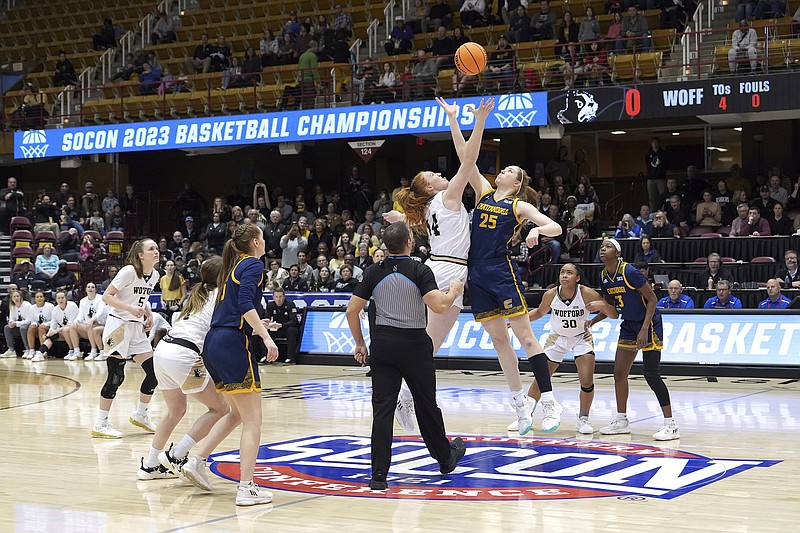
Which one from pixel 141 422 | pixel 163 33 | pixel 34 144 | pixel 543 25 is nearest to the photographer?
pixel 141 422

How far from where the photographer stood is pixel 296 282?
20.4 m

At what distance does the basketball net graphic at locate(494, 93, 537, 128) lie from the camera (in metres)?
20.7

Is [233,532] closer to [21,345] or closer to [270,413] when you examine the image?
[270,413]

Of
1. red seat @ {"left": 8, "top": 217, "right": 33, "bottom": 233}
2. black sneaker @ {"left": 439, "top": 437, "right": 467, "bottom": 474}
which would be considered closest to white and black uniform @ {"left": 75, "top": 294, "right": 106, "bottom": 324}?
red seat @ {"left": 8, "top": 217, "right": 33, "bottom": 233}

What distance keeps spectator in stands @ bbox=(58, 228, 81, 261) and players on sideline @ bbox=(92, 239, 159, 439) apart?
48.3 ft

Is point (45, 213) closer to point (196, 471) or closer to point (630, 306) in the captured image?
point (630, 306)

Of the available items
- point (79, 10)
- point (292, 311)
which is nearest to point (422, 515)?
point (292, 311)

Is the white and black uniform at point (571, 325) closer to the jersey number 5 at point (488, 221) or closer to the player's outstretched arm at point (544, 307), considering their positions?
the player's outstretched arm at point (544, 307)

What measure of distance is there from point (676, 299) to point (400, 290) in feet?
33.7

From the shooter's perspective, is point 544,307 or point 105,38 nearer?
point 544,307

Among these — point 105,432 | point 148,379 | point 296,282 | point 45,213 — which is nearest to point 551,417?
point 148,379

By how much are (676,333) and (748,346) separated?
1035mm

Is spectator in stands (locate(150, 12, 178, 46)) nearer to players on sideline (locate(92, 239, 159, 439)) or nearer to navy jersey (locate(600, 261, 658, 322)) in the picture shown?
players on sideline (locate(92, 239, 159, 439))

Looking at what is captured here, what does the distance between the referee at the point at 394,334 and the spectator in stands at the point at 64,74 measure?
81.2ft
